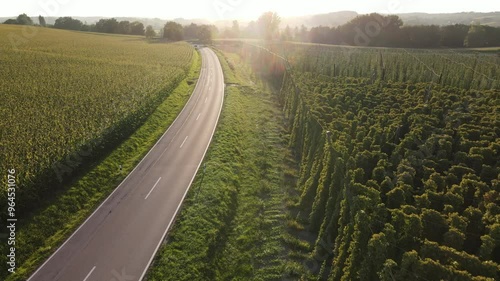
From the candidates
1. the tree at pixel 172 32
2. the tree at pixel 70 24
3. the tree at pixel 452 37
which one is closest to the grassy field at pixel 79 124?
the tree at pixel 452 37

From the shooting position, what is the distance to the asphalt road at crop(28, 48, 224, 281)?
19.7 meters

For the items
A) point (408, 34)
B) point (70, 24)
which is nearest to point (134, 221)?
point (408, 34)

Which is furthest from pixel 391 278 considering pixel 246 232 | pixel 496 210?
pixel 246 232

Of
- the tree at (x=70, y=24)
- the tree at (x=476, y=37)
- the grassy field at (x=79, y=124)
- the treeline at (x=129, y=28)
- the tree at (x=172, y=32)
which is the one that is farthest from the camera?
the tree at (x=70, y=24)

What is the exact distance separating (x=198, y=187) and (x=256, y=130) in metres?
17.7

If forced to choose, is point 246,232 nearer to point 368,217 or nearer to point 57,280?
point 368,217

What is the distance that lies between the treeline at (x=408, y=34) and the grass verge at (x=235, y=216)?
7309 cm

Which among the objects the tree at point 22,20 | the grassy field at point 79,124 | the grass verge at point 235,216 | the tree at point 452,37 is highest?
the tree at point 22,20

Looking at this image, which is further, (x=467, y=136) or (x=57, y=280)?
(x=467, y=136)

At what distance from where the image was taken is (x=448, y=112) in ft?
109

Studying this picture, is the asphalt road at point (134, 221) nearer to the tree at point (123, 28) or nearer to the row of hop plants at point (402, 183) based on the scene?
the row of hop plants at point (402, 183)

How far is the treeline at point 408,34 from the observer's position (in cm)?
8744

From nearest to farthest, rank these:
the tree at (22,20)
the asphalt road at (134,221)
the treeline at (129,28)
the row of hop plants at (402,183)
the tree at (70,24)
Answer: the row of hop plants at (402,183) < the asphalt road at (134,221) < the tree at (22,20) < the treeline at (129,28) < the tree at (70,24)

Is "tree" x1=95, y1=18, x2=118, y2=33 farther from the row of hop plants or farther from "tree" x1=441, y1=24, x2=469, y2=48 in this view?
the row of hop plants
